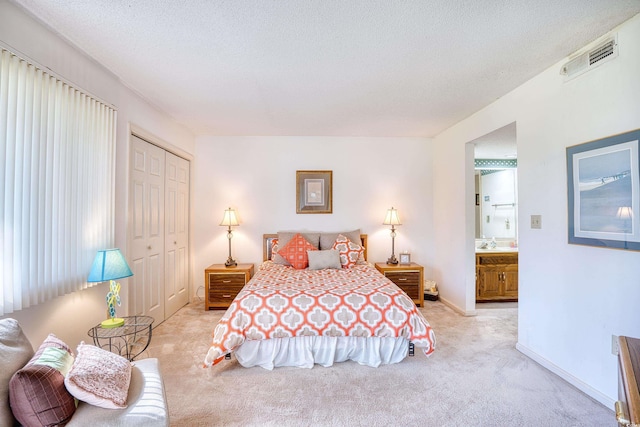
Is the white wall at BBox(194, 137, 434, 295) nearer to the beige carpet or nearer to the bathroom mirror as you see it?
the bathroom mirror

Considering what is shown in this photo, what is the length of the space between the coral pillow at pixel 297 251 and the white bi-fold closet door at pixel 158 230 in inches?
56.5

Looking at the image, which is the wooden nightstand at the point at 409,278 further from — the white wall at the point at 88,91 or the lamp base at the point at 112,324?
the white wall at the point at 88,91

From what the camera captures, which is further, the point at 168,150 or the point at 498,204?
the point at 498,204

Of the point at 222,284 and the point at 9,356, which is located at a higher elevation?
the point at 9,356

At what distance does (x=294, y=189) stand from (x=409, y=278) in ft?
7.13

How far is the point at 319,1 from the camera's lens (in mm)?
1623

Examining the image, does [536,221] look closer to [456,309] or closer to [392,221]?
[456,309]

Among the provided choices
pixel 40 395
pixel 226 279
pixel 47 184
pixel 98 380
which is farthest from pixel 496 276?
pixel 47 184

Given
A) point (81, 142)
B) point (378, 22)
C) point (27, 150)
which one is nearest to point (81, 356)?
point (27, 150)

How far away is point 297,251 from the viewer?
380 centimetres

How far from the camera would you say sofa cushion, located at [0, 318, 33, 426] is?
1.06 m

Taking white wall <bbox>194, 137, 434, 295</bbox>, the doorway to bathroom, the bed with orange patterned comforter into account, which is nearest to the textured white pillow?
the bed with orange patterned comforter

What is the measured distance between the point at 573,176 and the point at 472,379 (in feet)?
5.80

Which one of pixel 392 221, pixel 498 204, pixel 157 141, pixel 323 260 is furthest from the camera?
pixel 498 204
